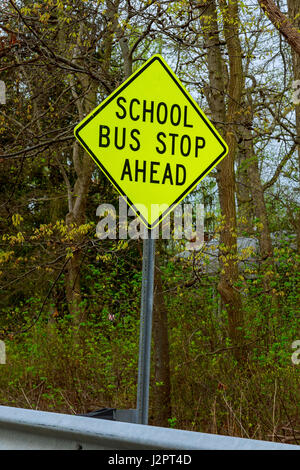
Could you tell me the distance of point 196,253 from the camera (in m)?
9.85

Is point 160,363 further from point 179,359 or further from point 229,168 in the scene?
point 229,168

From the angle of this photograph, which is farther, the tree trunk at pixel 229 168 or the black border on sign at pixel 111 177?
the tree trunk at pixel 229 168

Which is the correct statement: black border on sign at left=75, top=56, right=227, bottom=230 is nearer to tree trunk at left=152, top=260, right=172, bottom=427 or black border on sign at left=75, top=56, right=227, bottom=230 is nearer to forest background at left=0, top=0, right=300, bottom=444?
forest background at left=0, top=0, right=300, bottom=444

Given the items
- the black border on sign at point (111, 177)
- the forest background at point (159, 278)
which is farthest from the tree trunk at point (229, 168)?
the black border on sign at point (111, 177)

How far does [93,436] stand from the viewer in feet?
7.66

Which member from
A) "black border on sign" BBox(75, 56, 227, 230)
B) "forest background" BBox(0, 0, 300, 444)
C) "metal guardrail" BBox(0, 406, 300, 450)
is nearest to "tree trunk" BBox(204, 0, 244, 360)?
"forest background" BBox(0, 0, 300, 444)

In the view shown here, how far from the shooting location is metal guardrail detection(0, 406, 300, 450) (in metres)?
2.14

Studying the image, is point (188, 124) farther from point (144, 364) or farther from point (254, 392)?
point (254, 392)

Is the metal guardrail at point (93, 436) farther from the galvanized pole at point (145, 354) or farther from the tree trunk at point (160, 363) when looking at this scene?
the tree trunk at point (160, 363)

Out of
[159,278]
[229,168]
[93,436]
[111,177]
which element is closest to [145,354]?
[111,177]

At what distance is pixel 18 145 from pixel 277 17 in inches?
185

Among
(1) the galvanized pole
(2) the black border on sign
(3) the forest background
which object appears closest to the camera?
(1) the galvanized pole

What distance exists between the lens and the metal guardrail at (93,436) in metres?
2.14
